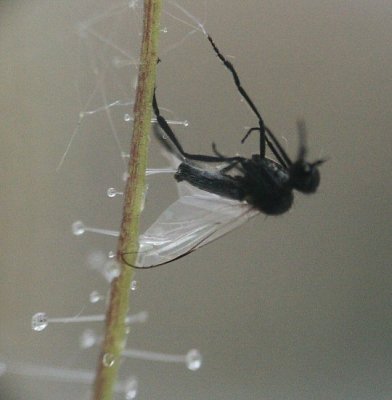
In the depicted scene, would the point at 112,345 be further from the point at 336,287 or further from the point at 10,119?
the point at 336,287

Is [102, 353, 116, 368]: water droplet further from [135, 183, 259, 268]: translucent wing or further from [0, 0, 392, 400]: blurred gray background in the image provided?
[0, 0, 392, 400]: blurred gray background

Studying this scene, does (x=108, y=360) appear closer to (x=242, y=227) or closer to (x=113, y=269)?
(x=113, y=269)

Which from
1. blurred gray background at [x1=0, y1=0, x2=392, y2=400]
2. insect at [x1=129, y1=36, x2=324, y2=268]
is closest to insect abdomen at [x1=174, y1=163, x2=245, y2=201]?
insect at [x1=129, y1=36, x2=324, y2=268]

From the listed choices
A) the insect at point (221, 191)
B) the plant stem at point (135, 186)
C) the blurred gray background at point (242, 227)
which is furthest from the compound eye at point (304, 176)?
the blurred gray background at point (242, 227)

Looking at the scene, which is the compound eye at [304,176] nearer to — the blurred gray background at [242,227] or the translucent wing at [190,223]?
the translucent wing at [190,223]

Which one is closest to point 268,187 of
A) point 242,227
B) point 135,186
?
point 135,186

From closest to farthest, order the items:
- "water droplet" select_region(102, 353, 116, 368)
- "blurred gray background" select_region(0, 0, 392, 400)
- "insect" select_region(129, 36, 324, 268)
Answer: "water droplet" select_region(102, 353, 116, 368) < "insect" select_region(129, 36, 324, 268) < "blurred gray background" select_region(0, 0, 392, 400)

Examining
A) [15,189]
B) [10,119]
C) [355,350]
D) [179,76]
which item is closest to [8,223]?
[15,189]
